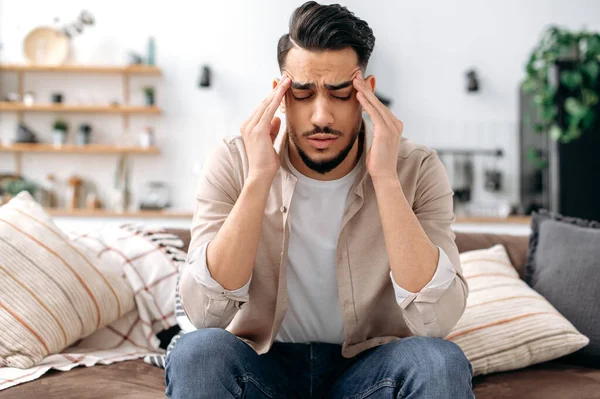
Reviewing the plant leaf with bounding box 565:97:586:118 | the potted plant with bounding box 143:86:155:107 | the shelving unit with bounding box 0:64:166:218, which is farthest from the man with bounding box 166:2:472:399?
the potted plant with bounding box 143:86:155:107

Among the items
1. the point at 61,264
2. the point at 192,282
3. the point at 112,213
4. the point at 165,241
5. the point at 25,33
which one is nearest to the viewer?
the point at 192,282

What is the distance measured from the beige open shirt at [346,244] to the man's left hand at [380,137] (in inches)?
3.8

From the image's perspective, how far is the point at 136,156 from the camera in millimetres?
5652

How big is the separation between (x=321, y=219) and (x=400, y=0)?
439 cm

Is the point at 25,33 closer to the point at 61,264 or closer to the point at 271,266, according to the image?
the point at 61,264

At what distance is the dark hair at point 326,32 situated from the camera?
5.23 feet

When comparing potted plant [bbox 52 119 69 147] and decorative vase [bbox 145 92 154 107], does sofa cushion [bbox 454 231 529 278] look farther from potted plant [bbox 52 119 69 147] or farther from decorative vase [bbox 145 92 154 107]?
potted plant [bbox 52 119 69 147]

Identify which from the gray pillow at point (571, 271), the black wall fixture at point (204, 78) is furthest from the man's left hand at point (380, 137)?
the black wall fixture at point (204, 78)

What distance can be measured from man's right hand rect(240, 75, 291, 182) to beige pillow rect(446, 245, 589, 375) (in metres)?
0.69

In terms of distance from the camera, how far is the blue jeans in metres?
1.34

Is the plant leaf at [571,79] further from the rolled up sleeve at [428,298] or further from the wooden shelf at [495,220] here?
the rolled up sleeve at [428,298]

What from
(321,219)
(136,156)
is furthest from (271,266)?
(136,156)

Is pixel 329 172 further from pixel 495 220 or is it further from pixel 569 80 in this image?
pixel 495 220

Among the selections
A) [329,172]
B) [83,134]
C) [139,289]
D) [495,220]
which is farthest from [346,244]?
[83,134]
